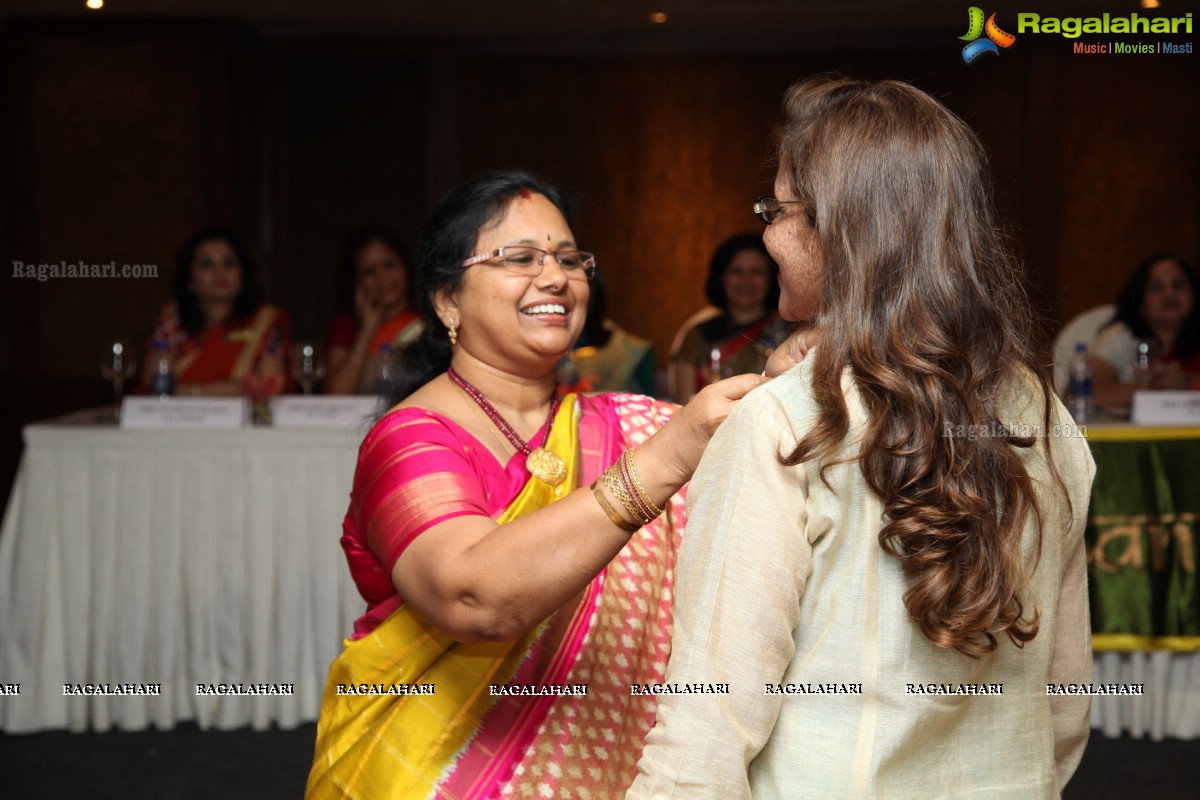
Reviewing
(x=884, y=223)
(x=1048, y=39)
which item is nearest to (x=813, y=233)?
(x=884, y=223)

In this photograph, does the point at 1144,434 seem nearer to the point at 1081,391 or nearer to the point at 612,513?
the point at 1081,391

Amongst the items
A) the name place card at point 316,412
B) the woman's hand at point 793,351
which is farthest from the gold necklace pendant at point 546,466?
the name place card at point 316,412

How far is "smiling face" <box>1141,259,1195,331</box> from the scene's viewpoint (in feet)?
13.1

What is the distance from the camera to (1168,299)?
400 centimetres

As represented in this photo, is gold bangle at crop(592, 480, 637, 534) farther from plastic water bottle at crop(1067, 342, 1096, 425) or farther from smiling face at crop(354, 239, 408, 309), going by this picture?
smiling face at crop(354, 239, 408, 309)

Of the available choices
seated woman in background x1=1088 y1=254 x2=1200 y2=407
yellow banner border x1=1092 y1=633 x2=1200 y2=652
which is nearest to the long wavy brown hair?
yellow banner border x1=1092 y1=633 x2=1200 y2=652

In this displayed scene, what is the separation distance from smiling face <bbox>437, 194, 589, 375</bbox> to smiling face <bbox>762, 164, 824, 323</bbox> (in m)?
0.61

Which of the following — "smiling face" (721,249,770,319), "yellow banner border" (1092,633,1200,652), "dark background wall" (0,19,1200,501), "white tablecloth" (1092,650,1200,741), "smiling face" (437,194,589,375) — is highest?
"dark background wall" (0,19,1200,501)

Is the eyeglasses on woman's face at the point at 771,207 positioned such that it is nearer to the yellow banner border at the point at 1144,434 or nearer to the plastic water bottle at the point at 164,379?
the yellow banner border at the point at 1144,434

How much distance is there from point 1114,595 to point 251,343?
113 inches

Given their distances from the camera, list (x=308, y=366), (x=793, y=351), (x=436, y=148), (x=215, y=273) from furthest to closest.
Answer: (x=436, y=148)
(x=215, y=273)
(x=308, y=366)
(x=793, y=351)

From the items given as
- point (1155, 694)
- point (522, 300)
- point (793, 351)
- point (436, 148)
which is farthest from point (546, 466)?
point (436, 148)

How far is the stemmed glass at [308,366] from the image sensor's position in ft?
11.9

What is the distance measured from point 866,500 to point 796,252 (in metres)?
0.23
